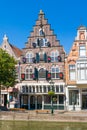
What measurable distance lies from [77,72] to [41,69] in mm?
6881

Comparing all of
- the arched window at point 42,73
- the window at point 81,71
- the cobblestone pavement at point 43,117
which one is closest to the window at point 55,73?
the arched window at point 42,73

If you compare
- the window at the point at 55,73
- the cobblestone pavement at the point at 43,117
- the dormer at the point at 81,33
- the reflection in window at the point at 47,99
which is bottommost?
the cobblestone pavement at the point at 43,117

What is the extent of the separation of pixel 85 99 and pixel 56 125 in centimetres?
1894

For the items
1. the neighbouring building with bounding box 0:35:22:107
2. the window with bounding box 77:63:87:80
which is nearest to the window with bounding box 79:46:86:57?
the window with bounding box 77:63:87:80

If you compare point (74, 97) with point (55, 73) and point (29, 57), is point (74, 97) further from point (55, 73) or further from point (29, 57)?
point (29, 57)

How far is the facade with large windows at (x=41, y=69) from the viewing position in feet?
184

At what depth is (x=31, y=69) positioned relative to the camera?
5756 cm

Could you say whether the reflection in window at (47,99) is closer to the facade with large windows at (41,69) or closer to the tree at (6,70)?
the facade with large windows at (41,69)

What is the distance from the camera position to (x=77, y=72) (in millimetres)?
53469

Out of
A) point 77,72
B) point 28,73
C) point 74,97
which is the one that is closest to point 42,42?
point 28,73

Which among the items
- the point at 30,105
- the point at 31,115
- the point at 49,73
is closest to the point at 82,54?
the point at 49,73

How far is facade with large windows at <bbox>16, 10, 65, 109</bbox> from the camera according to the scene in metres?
55.9

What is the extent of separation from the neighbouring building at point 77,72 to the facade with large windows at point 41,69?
1388 mm

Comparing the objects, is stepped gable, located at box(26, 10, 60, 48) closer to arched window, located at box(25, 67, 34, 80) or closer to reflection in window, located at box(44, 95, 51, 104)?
arched window, located at box(25, 67, 34, 80)
